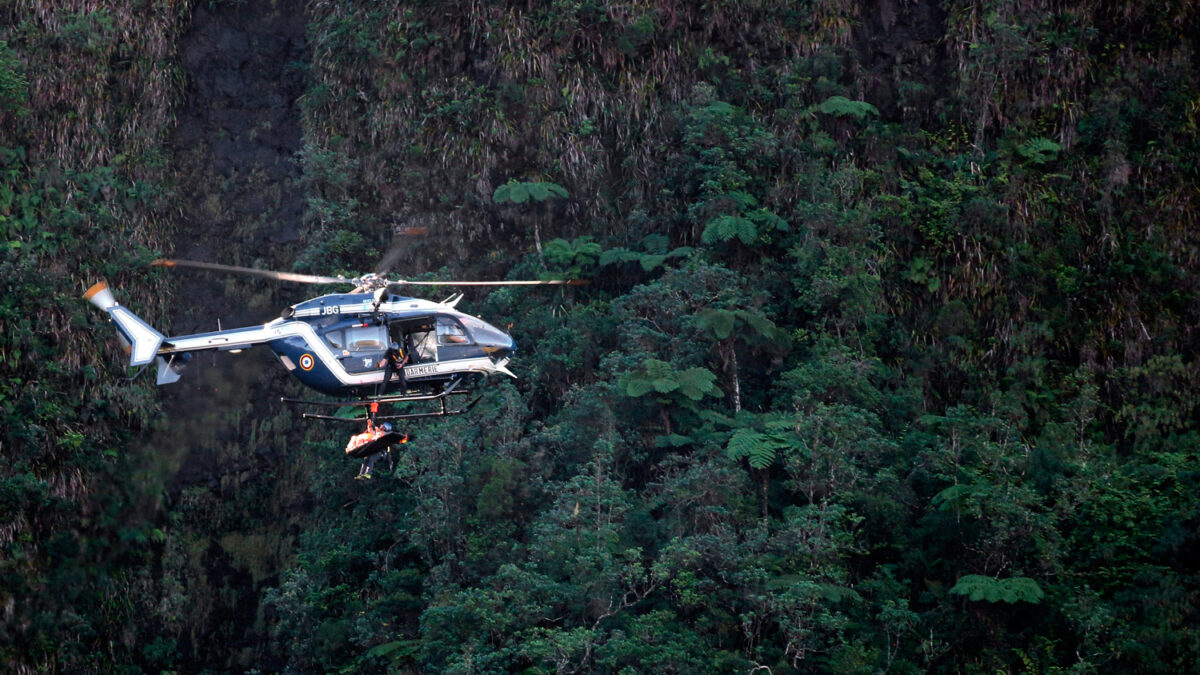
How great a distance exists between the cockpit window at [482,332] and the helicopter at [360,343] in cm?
2

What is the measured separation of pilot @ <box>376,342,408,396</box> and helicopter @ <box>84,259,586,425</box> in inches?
0.5

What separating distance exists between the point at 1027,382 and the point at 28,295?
675 inches

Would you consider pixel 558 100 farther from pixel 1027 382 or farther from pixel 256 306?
pixel 1027 382

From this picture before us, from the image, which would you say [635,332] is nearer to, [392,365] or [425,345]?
[425,345]

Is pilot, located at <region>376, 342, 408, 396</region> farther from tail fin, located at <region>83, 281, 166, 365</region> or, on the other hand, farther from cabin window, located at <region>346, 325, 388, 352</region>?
tail fin, located at <region>83, 281, 166, 365</region>

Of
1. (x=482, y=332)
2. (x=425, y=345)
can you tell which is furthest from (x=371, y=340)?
(x=482, y=332)

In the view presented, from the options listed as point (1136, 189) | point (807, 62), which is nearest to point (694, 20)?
point (807, 62)

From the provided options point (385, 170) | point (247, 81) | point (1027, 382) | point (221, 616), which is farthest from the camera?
point (247, 81)

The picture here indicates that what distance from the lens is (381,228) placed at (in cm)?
2873

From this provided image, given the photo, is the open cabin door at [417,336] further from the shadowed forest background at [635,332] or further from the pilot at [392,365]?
the shadowed forest background at [635,332]

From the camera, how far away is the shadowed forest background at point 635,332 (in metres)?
22.1

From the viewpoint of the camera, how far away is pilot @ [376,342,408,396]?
69.4 ft

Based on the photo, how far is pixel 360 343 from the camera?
69.7ft

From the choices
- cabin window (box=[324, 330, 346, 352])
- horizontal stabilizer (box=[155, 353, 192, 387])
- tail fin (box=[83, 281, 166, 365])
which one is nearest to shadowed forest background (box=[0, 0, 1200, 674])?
cabin window (box=[324, 330, 346, 352])
